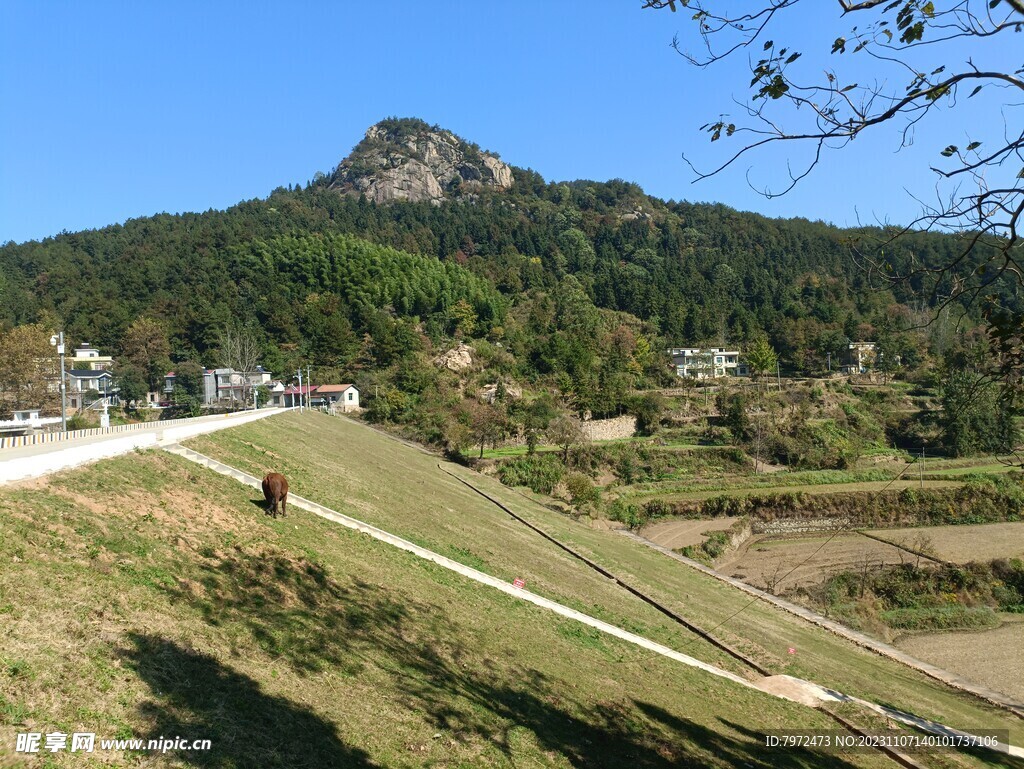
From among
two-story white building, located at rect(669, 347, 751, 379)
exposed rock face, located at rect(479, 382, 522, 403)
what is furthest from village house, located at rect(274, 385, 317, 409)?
two-story white building, located at rect(669, 347, 751, 379)

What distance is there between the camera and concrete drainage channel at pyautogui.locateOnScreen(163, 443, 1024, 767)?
13.7 metres

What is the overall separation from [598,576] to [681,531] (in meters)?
22.6

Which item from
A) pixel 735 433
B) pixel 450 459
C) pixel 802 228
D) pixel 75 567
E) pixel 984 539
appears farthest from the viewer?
pixel 802 228

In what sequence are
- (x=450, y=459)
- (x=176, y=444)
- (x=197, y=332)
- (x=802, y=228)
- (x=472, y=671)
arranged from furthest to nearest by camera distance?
(x=802, y=228), (x=197, y=332), (x=450, y=459), (x=176, y=444), (x=472, y=671)

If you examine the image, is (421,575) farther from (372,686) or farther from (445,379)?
(445,379)

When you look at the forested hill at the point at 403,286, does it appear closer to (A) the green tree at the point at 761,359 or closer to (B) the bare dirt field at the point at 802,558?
(A) the green tree at the point at 761,359

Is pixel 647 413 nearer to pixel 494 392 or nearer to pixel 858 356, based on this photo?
Answer: pixel 494 392

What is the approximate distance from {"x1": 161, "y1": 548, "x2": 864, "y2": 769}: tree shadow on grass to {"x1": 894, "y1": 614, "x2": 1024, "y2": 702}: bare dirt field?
14.5 meters

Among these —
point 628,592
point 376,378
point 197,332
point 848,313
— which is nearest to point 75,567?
point 628,592

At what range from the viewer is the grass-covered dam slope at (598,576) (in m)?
16.1

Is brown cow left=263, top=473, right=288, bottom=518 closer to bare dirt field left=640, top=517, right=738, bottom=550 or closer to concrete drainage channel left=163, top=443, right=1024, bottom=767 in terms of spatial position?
concrete drainage channel left=163, top=443, right=1024, bottom=767

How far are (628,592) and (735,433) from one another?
48129 mm

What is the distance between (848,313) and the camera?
4311 inches

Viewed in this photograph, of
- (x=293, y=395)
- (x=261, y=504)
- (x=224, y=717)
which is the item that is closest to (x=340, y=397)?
(x=293, y=395)
